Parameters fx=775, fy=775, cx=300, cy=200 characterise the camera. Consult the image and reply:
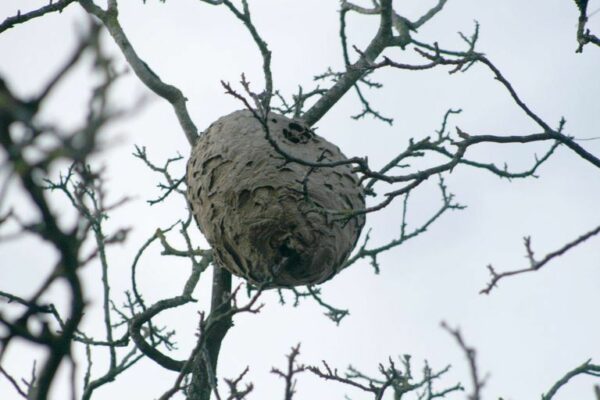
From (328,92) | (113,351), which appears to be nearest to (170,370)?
(113,351)

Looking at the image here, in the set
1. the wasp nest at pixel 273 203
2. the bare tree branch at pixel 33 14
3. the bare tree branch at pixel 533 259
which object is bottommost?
the bare tree branch at pixel 533 259

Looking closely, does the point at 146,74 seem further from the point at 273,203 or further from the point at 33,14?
the point at 273,203

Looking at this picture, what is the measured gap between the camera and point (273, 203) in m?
3.39

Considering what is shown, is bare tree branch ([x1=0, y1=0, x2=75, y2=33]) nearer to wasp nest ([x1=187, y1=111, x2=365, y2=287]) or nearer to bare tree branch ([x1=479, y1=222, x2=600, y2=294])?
wasp nest ([x1=187, y1=111, x2=365, y2=287])

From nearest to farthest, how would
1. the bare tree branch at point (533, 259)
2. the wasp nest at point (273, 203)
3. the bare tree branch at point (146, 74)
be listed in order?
the bare tree branch at point (533, 259), the wasp nest at point (273, 203), the bare tree branch at point (146, 74)

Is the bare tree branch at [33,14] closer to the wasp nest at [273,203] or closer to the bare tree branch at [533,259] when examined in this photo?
the wasp nest at [273,203]

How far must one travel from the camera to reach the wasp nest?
3.37 metres

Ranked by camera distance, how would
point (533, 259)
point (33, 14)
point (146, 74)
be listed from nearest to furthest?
point (533, 259) → point (33, 14) → point (146, 74)

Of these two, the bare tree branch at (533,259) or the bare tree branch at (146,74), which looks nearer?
the bare tree branch at (533,259)

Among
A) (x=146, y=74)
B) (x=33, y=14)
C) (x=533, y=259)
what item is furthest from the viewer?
(x=146, y=74)

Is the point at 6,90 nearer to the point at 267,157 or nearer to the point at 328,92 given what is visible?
the point at 267,157

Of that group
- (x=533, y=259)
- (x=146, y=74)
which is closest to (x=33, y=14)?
(x=146, y=74)

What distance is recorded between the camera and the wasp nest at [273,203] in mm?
3367

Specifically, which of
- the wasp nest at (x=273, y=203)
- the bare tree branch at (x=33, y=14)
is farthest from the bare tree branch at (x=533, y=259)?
the bare tree branch at (x=33, y=14)
